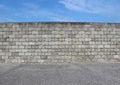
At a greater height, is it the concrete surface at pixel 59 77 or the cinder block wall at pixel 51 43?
the cinder block wall at pixel 51 43

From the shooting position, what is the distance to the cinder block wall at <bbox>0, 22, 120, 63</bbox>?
10766 mm

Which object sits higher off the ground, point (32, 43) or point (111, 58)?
point (32, 43)

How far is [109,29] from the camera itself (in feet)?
36.3

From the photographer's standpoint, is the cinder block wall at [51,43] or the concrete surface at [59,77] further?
the cinder block wall at [51,43]

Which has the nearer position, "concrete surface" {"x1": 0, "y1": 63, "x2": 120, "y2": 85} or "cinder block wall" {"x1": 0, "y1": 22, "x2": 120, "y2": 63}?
"concrete surface" {"x1": 0, "y1": 63, "x2": 120, "y2": 85}

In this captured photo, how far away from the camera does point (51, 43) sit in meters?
10.8

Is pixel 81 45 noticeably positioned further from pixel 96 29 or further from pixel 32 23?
pixel 32 23

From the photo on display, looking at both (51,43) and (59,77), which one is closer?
(59,77)

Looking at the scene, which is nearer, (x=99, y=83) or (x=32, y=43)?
(x=99, y=83)

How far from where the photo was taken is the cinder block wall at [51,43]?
10.8 metres

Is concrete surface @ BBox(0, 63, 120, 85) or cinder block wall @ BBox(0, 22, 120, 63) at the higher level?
cinder block wall @ BBox(0, 22, 120, 63)

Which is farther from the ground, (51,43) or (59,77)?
(51,43)

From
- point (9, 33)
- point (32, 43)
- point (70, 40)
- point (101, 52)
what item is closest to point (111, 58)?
point (101, 52)

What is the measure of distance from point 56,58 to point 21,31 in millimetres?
2108
